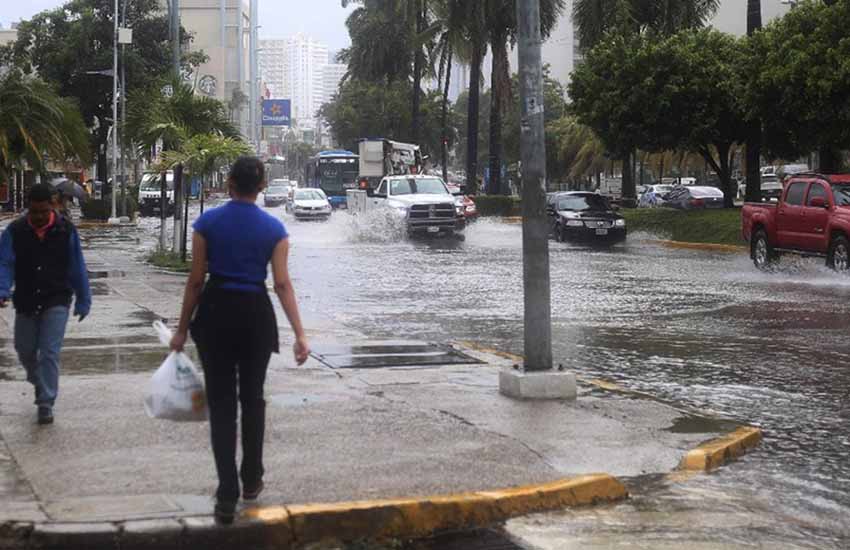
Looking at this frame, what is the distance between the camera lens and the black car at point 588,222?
38.4 m

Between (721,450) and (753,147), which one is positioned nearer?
(721,450)

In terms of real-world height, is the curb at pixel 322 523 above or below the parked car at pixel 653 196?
below

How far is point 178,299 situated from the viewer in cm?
1967

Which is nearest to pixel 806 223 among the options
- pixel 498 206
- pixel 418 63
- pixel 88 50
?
pixel 498 206

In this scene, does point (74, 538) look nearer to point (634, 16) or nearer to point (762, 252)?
point (762, 252)

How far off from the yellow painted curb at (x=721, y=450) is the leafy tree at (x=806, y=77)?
76.4 feet

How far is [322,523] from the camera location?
21.6ft

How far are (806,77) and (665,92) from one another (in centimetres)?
755

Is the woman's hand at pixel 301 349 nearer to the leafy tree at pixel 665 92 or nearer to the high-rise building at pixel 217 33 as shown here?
the leafy tree at pixel 665 92

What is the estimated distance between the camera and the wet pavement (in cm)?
716

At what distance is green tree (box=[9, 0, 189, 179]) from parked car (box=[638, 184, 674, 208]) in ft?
80.9

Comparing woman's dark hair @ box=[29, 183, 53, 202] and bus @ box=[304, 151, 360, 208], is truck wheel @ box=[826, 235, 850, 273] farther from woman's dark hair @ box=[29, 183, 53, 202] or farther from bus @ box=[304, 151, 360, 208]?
bus @ box=[304, 151, 360, 208]

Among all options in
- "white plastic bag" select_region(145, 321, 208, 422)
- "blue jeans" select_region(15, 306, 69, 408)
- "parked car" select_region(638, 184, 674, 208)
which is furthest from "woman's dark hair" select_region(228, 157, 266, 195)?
"parked car" select_region(638, 184, 674, 208)

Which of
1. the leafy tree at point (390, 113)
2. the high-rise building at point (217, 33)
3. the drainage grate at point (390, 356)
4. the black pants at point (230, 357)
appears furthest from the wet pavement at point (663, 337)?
the high-rise building at point (217, 33)
